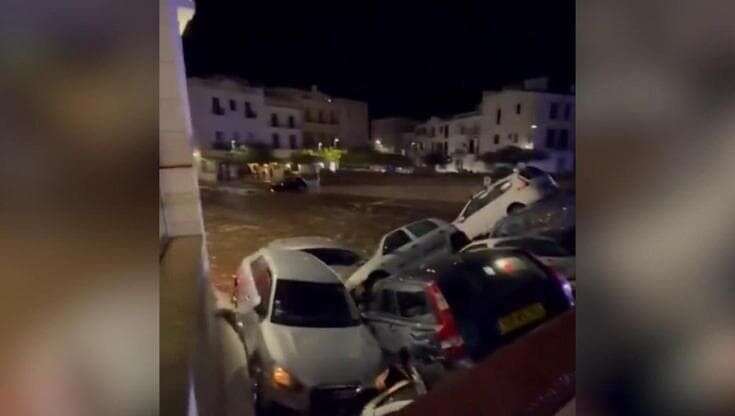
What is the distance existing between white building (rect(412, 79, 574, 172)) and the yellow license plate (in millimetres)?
313

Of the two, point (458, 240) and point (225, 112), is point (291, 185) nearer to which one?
point (225, 112)

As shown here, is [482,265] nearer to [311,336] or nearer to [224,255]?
[311,336]

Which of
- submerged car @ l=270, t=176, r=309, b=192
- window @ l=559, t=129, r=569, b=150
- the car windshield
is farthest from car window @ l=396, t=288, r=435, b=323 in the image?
window @ l=559, t=129, r=569, b=150

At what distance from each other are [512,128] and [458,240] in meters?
0.27

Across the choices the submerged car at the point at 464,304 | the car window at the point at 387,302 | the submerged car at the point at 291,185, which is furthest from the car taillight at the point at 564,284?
the submerged car at the point at 291,185

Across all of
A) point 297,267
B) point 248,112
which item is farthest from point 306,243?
point 248,112

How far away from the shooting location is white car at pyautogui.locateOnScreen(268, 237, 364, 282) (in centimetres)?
165

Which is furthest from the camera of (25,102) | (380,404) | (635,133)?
(635,133)

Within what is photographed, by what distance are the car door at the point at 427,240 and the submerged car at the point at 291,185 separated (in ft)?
0.81

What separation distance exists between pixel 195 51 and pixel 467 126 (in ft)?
1.97

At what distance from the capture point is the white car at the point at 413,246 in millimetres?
1684

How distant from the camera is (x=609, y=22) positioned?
5.64 feet

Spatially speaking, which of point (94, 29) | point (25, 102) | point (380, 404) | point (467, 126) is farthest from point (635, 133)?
point (25, 102)

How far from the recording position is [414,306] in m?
1.68
